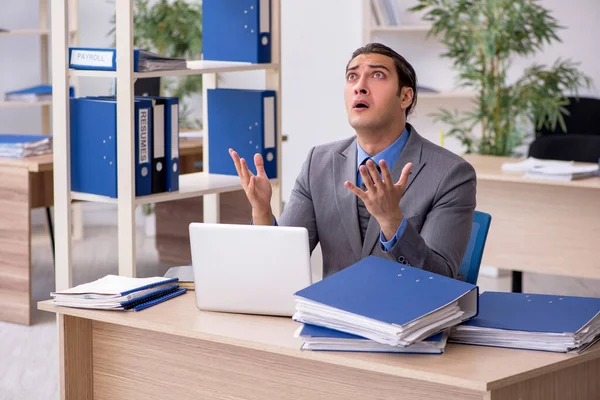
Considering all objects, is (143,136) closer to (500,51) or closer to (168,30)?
(500,51)

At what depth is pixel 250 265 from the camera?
214 cm

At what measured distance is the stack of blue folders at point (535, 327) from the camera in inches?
76.5

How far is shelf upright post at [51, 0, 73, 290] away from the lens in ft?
11.2

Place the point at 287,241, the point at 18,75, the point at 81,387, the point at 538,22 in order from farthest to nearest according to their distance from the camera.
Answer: the point at 18,75
the point at 538,22
the point at 81,387
the point at 287,241

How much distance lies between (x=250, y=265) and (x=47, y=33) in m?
4.75

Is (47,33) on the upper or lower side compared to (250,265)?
upper

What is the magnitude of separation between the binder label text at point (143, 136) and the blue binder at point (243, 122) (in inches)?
16.4

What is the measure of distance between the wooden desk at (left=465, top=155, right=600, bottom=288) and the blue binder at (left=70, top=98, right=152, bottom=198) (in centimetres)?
177

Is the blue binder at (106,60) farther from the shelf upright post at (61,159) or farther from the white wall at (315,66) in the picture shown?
the white wall at (315,66)

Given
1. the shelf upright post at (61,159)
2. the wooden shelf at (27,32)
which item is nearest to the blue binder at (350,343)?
the shelf upright post at (61,159)

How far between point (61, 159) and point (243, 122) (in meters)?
0.68

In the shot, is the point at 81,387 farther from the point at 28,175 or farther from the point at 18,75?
the point at 18,75

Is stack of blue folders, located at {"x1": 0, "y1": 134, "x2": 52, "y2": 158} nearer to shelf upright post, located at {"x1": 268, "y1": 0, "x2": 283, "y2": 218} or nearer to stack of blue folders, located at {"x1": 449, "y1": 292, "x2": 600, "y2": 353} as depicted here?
shelf upright post, located at {"x1": 268, "y1": 0, "x2": 283, "y2": 218}

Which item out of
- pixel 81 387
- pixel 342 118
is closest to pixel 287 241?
pixel 81 387
